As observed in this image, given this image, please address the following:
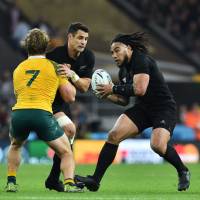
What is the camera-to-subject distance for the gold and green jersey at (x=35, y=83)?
977 cm

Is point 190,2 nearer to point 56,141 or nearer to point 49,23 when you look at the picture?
point 49,23

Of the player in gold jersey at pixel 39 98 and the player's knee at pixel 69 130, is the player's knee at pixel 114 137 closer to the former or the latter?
the player's knee at pixel 69 130

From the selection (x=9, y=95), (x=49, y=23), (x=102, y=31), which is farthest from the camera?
(x=102, y=31)

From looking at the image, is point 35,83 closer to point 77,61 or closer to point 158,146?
point 77,61

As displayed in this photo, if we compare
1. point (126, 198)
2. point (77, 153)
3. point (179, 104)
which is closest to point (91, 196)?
point (126, 198)

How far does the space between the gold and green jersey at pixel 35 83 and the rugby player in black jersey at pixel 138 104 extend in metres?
1.38

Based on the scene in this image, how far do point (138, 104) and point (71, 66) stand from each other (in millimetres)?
1014

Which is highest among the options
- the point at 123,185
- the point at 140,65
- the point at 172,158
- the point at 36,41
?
the point at 36,41

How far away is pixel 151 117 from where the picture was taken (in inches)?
445

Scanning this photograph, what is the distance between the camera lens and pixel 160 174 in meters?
16.1

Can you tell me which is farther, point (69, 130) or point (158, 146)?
point (158, 146)

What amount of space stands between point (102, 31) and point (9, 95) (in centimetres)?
762

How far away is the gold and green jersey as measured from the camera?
9.77 metres

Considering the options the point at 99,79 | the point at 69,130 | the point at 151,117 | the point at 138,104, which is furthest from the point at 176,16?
the point at 69,130
